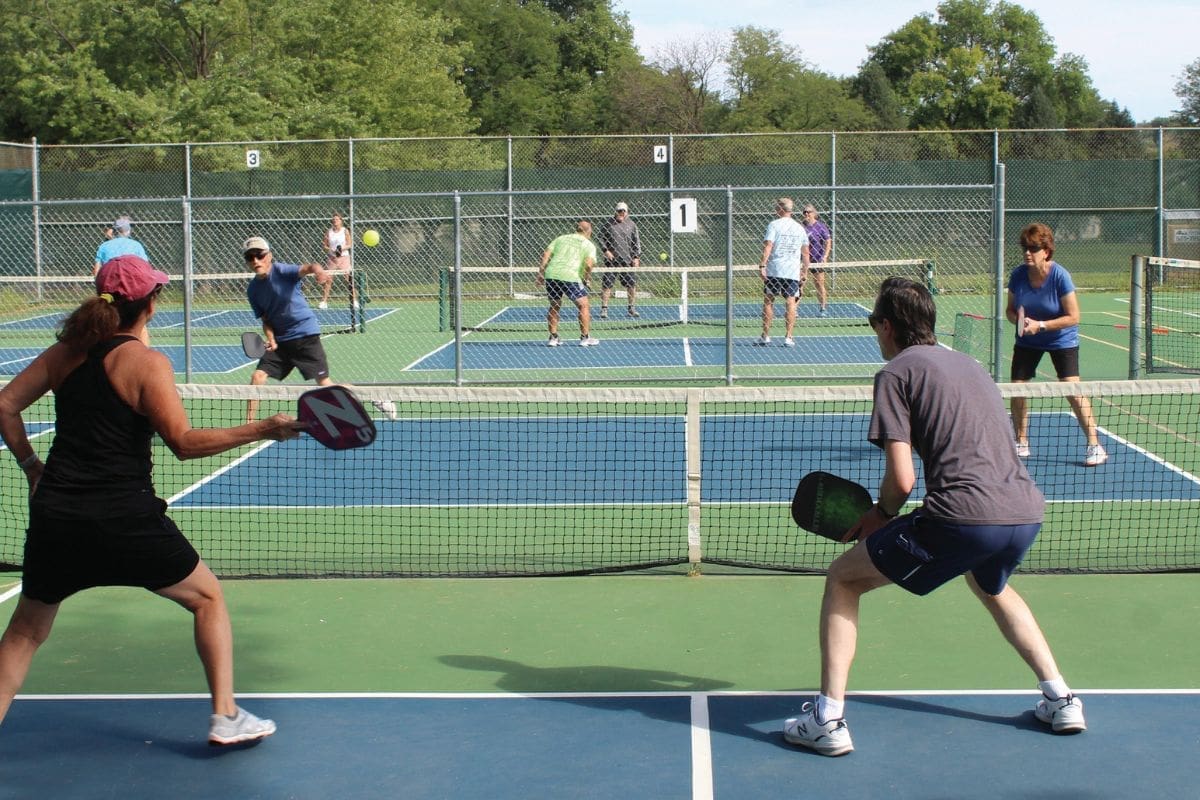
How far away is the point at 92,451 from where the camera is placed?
4625 millimetres

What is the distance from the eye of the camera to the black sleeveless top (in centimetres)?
460

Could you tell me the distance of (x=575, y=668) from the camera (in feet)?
19.9

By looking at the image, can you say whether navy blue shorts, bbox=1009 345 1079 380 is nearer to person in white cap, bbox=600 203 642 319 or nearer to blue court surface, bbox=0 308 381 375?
blue court surface, bbox=0 308 381 375

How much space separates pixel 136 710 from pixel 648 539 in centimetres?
359

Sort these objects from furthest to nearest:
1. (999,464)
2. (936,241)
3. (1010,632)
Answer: (936,241) → (1010,632) → (999,464)

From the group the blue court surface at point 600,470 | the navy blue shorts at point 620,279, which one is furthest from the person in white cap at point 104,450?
the navy blue shorts at point 620,279

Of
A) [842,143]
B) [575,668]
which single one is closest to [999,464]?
[575,668]

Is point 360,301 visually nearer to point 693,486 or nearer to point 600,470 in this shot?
point 600,470

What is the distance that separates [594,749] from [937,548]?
1.44 meters

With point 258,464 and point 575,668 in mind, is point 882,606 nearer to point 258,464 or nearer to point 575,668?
point 575,668

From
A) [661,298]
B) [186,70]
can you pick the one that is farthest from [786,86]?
[661,298]

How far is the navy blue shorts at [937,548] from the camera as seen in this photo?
465cm

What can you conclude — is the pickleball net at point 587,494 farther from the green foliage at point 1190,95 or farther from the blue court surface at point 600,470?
the green foliage at point 1190,95

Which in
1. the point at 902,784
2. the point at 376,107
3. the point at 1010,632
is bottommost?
the point at 902,784
